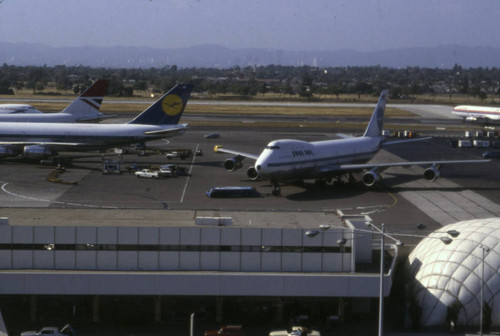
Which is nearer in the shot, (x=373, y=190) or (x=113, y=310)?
(x=113, y=310)

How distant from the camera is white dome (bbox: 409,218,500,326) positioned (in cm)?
4556

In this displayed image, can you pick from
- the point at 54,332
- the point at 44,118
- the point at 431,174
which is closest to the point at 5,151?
the point at 44,118

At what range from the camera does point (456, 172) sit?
101875 mm

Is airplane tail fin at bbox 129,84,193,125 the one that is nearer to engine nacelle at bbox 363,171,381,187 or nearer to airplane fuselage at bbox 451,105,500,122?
engine nacelle at bbox 363,171,381,187

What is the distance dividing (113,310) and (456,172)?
6649 centimetres

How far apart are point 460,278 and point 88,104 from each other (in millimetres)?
94454

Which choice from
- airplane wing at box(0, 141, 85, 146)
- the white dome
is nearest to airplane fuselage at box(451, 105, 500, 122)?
airplane wing at box(0, 141, 85, 146)

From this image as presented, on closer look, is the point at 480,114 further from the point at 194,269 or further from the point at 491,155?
the point at 194,269

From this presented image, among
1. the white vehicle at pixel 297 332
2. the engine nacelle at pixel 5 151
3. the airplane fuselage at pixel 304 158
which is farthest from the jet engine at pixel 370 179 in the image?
the engine nacelle at pixel 5 151

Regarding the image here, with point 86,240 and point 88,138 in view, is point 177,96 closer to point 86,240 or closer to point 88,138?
point 88,138

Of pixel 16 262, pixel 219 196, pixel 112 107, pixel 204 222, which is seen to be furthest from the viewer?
pixel 112 107

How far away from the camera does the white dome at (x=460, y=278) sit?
149ft

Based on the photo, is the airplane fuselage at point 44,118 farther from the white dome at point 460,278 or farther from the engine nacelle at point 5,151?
the white dome at point 460,278

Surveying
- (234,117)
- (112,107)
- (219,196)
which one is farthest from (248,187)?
(112,107)
